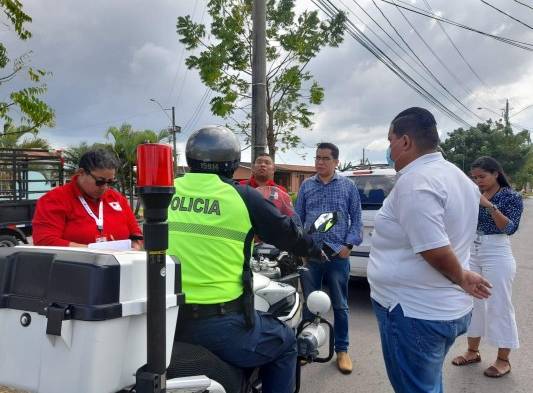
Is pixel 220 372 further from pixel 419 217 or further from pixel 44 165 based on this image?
pixel 44 165

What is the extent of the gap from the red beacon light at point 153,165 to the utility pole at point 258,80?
6.28 m

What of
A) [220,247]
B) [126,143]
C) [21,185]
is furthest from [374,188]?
[126,143]

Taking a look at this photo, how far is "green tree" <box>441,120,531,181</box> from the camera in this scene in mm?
33656

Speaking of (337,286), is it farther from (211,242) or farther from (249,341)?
(211,242)

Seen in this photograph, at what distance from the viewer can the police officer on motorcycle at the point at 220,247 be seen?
Answer: 1983 millimetres

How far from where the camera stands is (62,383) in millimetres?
1468

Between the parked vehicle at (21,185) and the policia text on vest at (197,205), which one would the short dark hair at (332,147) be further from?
the parked vehicle at (21,185)

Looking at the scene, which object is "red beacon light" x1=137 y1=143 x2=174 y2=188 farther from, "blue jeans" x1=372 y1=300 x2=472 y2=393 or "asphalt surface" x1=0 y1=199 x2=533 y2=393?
"asphalt surface" x1=0 y1=199 x2=533 y2=393

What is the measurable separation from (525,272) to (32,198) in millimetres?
9181

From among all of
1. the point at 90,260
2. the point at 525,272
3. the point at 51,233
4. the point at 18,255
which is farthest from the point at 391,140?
the point at 525,272

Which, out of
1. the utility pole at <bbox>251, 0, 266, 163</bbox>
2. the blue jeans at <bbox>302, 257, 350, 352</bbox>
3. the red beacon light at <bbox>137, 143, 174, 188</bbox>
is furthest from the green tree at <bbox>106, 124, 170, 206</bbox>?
the red beacon light at <bbox>137, 143, 174, 188</bbox>

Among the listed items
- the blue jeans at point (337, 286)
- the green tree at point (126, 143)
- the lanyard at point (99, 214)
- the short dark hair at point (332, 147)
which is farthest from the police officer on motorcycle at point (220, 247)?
the green tree at point (126, 143)

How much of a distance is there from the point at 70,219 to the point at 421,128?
222cm

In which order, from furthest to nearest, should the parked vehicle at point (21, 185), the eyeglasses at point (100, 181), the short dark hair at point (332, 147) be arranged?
the parked vehicle at point (21, 185) < the short dark hair at point (332, 147) < the eyeglasses at point (100, 181)
